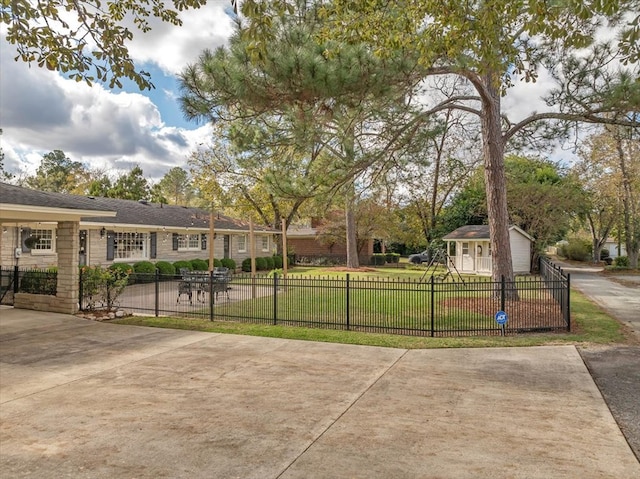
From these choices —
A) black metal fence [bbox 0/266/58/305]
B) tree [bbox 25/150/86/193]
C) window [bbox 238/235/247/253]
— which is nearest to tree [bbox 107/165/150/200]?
tree [bbox 25/150/86/193]

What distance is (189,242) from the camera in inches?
1008

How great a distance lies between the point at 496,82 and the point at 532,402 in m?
5.63

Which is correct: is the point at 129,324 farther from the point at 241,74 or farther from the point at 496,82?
the point at 496,82

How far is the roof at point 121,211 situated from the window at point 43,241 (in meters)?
1.88

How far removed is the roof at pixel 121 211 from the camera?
10.9m

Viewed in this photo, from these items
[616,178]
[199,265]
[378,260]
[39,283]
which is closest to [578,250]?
[616,178]


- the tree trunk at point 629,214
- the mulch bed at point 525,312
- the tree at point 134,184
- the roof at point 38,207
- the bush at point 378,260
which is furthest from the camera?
the tree at point 134,184

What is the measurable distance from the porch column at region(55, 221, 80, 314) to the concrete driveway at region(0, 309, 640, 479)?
404 cm

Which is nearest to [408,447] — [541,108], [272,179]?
[272,179]

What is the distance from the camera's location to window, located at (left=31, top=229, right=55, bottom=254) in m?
18.0

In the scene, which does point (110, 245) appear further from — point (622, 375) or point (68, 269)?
point (622, 375)

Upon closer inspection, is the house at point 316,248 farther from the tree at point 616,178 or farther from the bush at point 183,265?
Answer: the tree at point 616,178

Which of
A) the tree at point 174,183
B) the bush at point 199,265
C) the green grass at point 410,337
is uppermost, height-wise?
the tree at point 174,183

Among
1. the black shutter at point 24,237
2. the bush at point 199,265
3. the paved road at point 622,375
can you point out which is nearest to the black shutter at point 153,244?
the bush at point 199,265
